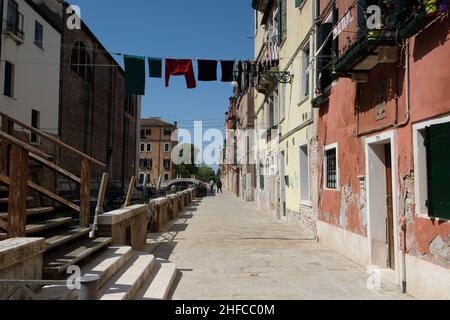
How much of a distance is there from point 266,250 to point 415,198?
448 cm

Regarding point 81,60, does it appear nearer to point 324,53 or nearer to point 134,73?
point 134,73

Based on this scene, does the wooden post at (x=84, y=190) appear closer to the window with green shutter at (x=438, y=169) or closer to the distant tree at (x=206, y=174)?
the window with green shutter at (x=438, y=169)

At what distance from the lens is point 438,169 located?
5203mm

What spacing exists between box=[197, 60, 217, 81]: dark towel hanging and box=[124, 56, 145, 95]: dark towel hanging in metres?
1.89

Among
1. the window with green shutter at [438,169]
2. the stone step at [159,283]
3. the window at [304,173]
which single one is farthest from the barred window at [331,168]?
the stone step at [159,283]

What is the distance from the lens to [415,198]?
5746 millimetres

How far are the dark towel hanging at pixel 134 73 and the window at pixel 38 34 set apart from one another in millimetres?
9646

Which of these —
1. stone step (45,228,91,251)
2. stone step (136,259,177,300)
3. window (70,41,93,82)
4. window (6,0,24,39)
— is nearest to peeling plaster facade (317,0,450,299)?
stone step (136,259,177,300)

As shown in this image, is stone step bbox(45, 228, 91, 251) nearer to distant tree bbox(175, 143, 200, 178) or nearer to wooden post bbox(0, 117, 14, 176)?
wooden post bbox(0, 117, 14, 176)

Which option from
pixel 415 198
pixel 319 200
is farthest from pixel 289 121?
pixel 415 198

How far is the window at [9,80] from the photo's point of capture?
17.8 metres

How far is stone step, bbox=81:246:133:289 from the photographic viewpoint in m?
4.96
